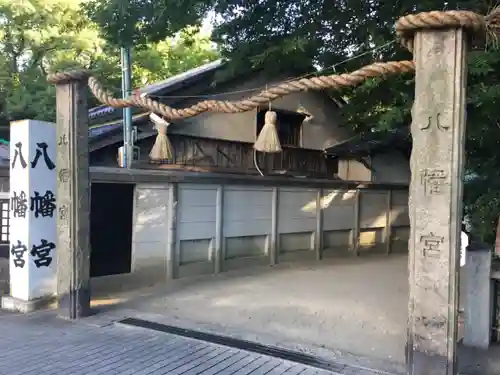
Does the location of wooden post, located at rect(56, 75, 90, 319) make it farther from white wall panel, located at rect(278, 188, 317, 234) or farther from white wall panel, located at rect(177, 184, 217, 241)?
white wall panel, located at rect(278, 188, 317, 234)

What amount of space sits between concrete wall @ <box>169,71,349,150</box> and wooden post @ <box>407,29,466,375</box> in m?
8.07

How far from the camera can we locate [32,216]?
7254 mm

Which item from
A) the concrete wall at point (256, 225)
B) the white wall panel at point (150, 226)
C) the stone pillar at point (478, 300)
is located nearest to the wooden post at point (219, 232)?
the concrete wall at point (256, 225)

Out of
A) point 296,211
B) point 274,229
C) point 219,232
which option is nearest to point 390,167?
point 296,211

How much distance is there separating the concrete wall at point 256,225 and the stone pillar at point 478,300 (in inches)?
231

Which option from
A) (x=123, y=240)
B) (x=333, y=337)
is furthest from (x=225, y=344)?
(x=123, y=240)

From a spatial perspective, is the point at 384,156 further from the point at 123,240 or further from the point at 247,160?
the point at 123,240

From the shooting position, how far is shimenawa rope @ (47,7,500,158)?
4527mm

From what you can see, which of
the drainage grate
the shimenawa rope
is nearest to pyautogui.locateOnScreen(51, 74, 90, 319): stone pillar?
the shimenawa rope

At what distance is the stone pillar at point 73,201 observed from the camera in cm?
691

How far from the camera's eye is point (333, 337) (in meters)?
6.44

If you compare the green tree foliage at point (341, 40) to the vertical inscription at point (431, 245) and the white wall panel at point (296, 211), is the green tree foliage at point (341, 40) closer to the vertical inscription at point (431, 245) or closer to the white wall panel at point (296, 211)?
the white wall panel at point (296, 211)

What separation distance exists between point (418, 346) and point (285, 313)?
3.17 m

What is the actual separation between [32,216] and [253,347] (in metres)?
3.89
